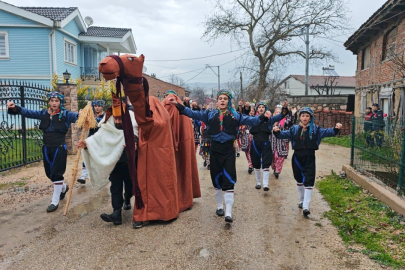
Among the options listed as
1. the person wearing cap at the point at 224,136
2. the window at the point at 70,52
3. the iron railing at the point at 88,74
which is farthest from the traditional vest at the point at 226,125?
the iron railing at the point at 88,74

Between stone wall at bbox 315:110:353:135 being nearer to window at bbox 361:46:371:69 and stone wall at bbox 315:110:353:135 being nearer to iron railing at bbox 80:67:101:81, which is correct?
window at bbox 361:46:371:69

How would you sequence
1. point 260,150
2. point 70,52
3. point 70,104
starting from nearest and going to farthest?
point 260,150 < point 70,104 < point 70,52

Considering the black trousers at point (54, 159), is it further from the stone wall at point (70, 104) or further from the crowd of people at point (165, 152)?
the stone wall at point (70, 104)

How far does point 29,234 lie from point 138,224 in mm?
1483

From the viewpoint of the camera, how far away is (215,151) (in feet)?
16.0

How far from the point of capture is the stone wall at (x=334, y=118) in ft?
57.2

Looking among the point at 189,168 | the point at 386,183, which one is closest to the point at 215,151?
the point at 189,168

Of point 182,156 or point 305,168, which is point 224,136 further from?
point 305,168

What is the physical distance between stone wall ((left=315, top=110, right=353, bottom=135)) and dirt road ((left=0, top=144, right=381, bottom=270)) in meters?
13.3

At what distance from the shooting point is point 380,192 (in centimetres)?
551

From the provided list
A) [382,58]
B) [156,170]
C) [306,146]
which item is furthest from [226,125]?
[382,58]

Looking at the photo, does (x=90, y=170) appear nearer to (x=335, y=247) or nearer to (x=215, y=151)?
(x=215, y=151)

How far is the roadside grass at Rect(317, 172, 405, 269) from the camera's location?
3.77m

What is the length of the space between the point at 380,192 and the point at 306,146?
1658 millimetres
